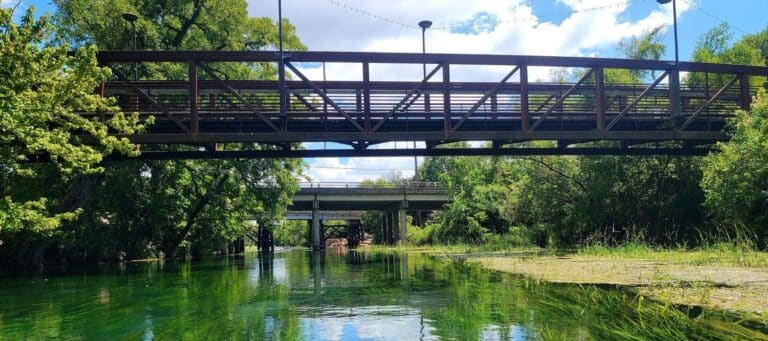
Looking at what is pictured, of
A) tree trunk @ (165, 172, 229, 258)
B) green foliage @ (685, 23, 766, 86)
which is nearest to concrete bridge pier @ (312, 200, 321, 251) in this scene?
tree trunk @ (165, 172, 229, 258)

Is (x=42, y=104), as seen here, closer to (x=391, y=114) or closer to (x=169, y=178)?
(x=391, y=114)

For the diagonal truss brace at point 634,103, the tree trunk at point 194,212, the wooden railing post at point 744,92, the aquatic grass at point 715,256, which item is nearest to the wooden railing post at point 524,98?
the diagonal truss brace at point 634,103

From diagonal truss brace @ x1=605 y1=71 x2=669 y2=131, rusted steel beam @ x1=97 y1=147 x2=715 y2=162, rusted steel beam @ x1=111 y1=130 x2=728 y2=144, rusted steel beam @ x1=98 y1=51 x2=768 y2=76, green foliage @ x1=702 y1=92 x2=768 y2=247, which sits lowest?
green foliage @ x1=702 y1=92 x2=768 y2=247

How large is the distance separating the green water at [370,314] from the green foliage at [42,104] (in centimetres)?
432

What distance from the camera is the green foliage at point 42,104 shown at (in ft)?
55.1

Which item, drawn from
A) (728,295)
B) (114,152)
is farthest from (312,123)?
(728,295)

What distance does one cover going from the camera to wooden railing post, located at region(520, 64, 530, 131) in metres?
21.6

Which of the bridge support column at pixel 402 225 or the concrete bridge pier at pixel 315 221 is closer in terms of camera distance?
the bridge support column at pixel 402 225

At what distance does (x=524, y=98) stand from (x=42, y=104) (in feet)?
53.3

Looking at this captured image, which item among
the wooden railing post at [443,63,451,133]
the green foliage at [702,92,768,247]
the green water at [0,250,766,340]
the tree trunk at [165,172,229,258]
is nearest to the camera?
the green water at [0,250,766,340]

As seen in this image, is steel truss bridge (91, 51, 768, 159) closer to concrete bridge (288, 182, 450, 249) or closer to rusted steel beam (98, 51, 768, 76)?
rusted steel beam (98, 51, 768, 76)

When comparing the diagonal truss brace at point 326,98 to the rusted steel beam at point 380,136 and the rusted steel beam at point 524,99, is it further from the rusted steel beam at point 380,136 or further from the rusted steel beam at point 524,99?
the rusted steel beam at point 524,99

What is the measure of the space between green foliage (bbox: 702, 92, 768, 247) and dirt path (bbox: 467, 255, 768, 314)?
605cm

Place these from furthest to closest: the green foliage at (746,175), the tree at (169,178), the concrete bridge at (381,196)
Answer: the concrete bridge at (381,196) < the tree at (169,178) < the green foliage at (746,175)
